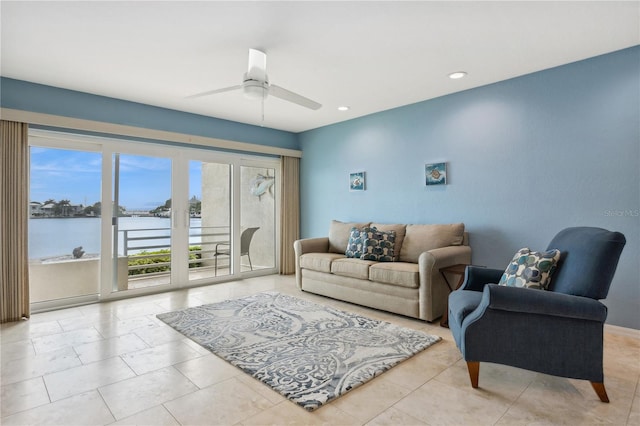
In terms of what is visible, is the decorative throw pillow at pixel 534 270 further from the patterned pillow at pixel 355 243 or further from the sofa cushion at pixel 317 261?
the sofa cushion at pixel 317 261

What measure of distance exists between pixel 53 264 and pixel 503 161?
5.25 metres

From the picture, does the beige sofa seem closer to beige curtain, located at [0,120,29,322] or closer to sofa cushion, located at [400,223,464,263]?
sofa cushion, located at [400,223,464,263]

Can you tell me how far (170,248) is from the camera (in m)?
4.71

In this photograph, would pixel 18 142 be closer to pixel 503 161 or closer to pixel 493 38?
pixel 493 38

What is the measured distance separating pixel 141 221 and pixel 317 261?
241cm

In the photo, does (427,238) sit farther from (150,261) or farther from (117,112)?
(117,112)

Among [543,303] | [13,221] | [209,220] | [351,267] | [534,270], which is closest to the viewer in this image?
[543,303]

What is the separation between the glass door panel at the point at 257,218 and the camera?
5551mm

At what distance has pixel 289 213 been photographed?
19.5 feet

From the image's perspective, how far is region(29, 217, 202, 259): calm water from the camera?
377 centimetres

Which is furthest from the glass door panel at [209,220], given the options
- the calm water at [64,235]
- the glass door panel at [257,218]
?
the calm water at [64,235]

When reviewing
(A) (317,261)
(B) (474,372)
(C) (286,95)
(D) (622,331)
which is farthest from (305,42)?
(D) (622,331)

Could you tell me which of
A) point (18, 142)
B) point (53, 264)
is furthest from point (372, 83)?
point (53, 264)

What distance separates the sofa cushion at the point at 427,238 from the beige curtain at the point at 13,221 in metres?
4.16
